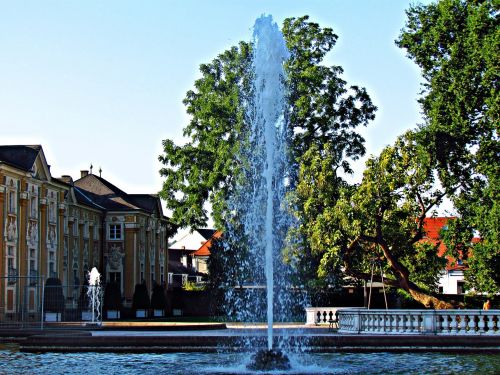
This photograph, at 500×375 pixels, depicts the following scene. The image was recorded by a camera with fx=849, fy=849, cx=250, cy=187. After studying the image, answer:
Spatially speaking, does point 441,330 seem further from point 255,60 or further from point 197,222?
point 197,222

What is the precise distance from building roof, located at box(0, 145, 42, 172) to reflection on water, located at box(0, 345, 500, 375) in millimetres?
32272

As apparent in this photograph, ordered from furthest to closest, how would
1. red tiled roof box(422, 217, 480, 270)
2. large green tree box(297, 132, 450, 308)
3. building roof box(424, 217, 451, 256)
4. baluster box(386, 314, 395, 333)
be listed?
1. building roof box(424, 217, 451, 256)
2. red tiled roof box(422, 217, 480, 270)
3. large green tree box(297, 132, 450, 308)
4. baluster box(386, 314, 395, 333)

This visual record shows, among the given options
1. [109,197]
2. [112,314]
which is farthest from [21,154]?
[109,197]

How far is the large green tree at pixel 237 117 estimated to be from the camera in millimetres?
47594

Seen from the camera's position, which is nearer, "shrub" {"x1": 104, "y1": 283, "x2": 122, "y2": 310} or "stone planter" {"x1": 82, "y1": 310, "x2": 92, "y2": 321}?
"stone planter" {"x1": 82, "y1": 310, "x2": 92, "y2": 321}

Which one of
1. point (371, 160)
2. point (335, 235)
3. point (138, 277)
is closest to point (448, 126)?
point (371, 160)

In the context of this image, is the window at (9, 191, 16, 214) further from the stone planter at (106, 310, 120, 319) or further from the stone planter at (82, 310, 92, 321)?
the stone planter at (106, 310, 120, 319)

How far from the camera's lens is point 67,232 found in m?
65.8

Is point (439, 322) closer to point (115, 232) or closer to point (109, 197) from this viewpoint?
point (115, 232)

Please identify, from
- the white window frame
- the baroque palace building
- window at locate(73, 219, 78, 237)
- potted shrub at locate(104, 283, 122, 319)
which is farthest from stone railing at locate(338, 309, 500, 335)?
the white window frame

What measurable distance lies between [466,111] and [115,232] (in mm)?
46528

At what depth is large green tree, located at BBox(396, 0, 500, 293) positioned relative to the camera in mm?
33125

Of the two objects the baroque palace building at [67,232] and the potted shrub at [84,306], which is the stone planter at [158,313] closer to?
the baroque palace building at [67,232]

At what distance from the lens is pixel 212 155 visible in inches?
1921
